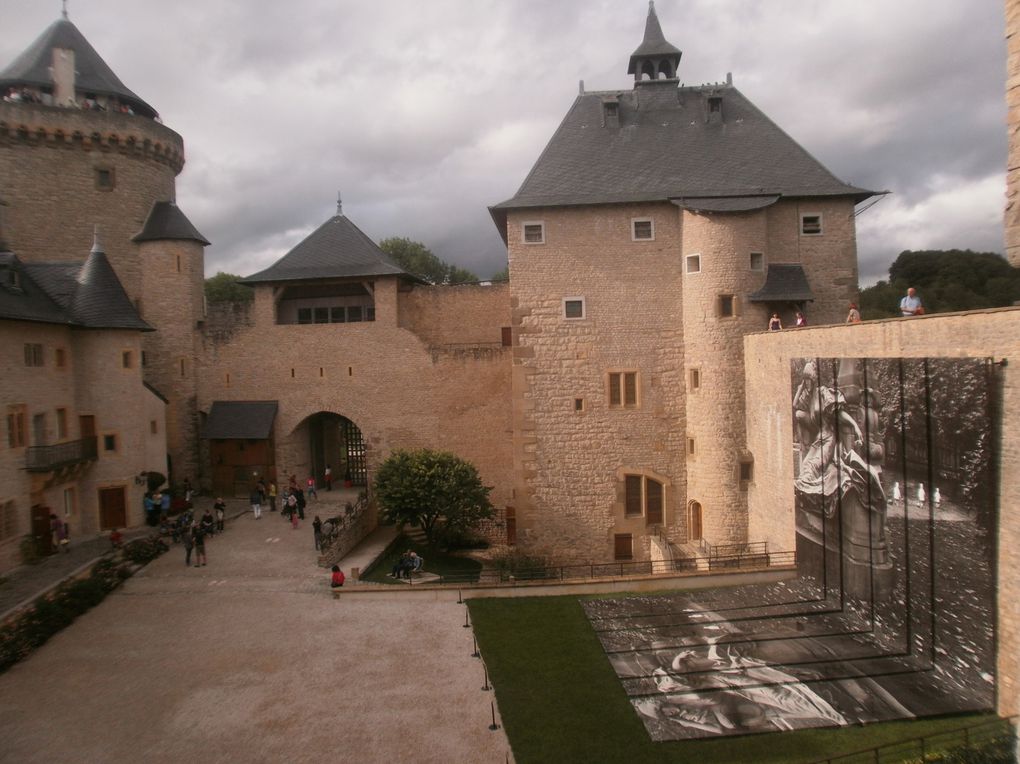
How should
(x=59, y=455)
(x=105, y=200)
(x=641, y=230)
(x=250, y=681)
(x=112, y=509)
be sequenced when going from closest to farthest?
1. (x=250, y=681)
2. (x=59, y=455)
3. (x=112, y=509)
4. (x=641, y=230)
5. (x=105, y=200)

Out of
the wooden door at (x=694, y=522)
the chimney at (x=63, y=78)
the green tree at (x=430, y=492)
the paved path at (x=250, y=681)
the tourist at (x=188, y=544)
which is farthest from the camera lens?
the chimney at (x=63, y=78)

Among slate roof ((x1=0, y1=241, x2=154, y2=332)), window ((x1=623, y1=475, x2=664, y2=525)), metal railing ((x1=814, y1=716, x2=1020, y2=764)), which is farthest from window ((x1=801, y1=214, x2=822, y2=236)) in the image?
slate roof ((x1=0, y1=241, x2=154, y2=332))

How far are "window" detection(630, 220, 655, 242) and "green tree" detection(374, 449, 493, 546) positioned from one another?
8832 mm

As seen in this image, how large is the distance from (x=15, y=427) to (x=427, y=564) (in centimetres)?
1122

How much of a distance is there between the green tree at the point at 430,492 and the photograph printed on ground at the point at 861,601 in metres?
6.08

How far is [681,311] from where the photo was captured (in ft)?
71.0

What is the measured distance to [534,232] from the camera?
864 inches

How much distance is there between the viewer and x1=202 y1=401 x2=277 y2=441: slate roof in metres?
25.1

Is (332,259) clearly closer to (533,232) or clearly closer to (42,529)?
(533,232)

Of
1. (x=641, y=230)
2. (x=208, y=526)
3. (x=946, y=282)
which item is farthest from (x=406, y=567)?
(x=946, y=282)

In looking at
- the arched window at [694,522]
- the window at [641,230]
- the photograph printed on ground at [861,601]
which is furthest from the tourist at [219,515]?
the window at [641,230]

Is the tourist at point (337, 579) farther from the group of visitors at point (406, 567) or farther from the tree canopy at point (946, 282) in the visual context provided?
the tree canopy at point (946, 282)

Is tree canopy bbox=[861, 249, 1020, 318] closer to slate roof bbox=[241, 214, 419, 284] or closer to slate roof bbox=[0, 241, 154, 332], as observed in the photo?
slate roof bbox=[241, 214, 419, 284]

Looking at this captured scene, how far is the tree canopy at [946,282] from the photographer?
121 feet
